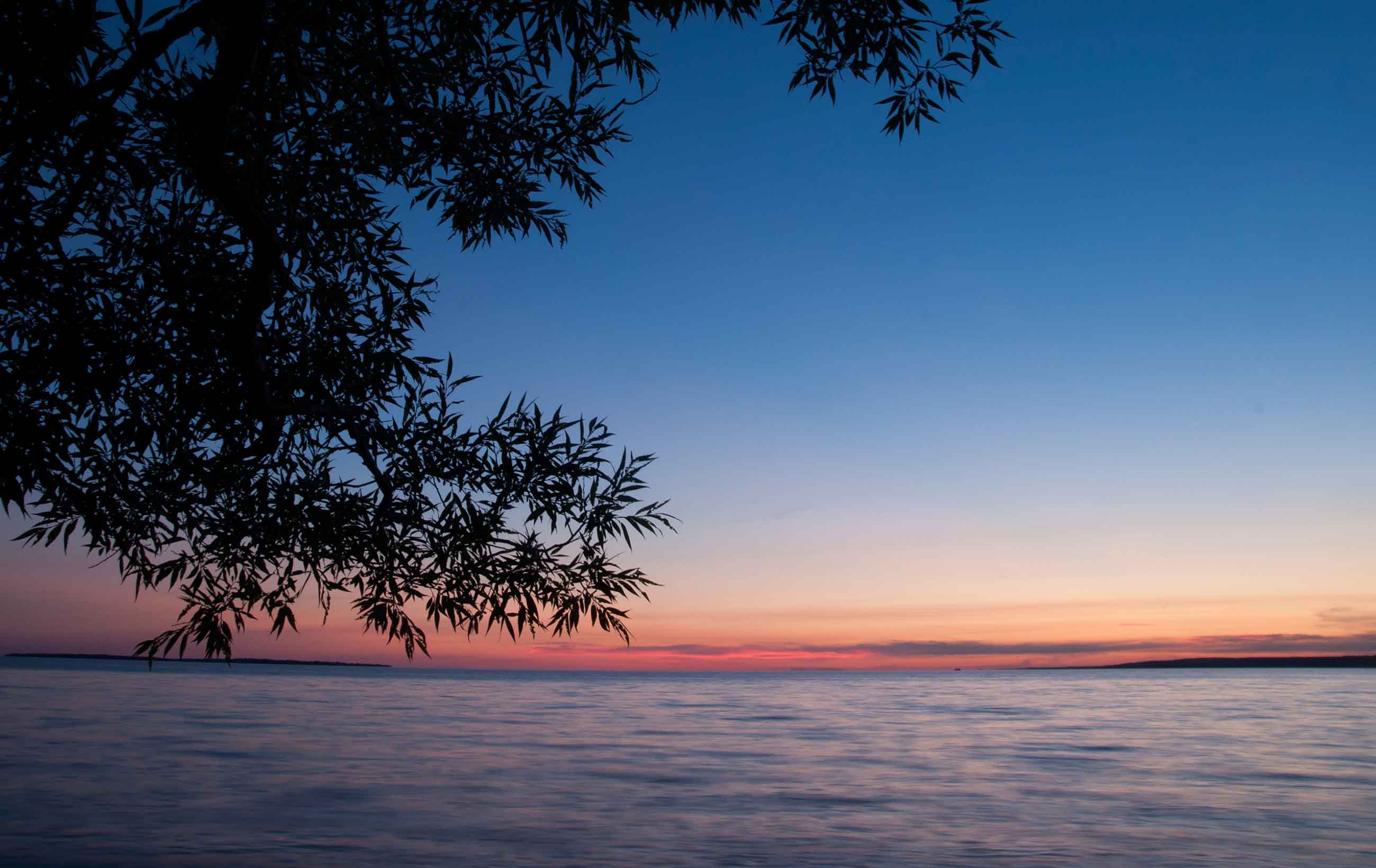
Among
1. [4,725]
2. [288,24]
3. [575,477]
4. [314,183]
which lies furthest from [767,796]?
[4,725]

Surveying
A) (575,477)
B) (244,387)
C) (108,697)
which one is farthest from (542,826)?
(108,697)

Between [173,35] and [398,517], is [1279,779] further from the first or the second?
[173,35]

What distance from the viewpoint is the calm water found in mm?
11625

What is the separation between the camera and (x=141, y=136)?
24.7 ft

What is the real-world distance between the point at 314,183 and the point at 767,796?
12.4 meters

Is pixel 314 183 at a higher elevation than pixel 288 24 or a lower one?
lower

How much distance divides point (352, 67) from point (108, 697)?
139 ft

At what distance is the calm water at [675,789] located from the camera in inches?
458

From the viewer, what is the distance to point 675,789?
16594 millimetres

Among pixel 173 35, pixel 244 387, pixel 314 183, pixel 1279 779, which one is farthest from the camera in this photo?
pixel 1279 779

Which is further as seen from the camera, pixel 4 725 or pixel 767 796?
pixel 4 725

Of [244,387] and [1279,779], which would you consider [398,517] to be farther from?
[1279,779]

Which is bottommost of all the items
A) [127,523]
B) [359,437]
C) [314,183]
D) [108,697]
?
[108,697]

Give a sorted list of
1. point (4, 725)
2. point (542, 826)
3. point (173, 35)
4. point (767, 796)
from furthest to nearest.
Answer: point (4, 725)
point (767, 796)
point (542, 826)
point (173, 35)
